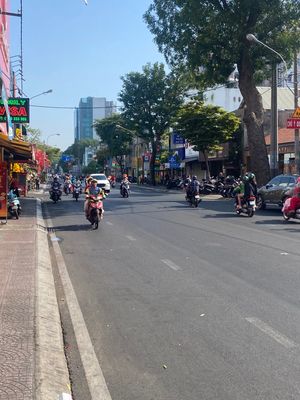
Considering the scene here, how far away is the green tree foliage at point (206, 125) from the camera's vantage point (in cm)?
4267

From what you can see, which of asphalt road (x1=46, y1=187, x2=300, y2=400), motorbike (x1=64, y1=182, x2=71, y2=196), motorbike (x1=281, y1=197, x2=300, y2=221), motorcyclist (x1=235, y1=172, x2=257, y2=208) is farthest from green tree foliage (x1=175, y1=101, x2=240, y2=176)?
asphalt road (x1=46, y1=187, x2=300, y2=400)

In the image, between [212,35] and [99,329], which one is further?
[212,35]

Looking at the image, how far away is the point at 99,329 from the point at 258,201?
766 inches

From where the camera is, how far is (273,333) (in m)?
6.01

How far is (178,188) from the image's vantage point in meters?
55.7

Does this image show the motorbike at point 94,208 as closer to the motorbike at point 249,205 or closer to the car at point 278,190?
the motorbike at point 249,205

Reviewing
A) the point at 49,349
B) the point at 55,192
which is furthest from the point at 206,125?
the point at 49,349

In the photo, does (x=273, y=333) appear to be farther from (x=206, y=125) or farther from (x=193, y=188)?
(x=206, y=125)

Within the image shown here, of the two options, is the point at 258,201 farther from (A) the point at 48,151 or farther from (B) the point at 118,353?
(A) the point at 48,151

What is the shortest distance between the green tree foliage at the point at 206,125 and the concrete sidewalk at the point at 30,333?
108 feet

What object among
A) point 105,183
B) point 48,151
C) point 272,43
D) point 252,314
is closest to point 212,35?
point 272,43

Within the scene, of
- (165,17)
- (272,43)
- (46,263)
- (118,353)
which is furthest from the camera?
(165,17)

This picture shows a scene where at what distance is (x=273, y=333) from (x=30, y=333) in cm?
268

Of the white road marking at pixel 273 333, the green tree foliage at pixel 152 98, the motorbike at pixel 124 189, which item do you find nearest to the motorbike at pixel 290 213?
the white road marking at pixel 273 333
